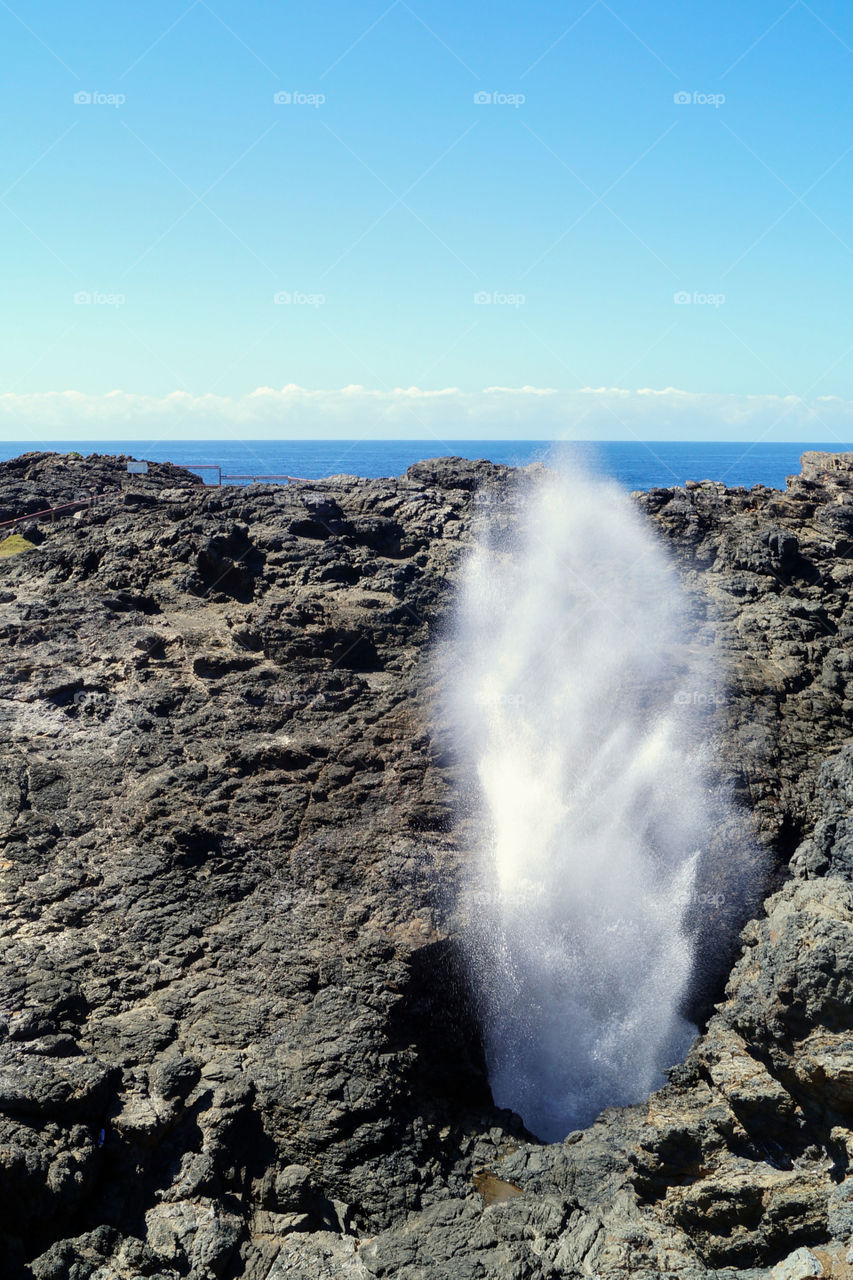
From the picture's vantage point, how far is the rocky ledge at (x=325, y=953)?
10062 mm

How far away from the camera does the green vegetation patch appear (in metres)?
25.3

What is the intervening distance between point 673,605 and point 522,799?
692cm

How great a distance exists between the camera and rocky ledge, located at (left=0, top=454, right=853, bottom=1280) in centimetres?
1006

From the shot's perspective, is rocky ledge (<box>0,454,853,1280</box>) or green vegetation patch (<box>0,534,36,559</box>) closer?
rocky ledge (<box>0,454,853,1280</box>)

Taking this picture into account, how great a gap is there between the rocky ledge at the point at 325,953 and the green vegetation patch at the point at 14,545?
126 inches

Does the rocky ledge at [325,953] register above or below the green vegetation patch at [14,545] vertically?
below

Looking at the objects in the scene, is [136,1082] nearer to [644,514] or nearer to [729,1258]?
[729,1258]

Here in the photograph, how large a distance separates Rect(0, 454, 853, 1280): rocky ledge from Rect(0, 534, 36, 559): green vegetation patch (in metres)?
3.21

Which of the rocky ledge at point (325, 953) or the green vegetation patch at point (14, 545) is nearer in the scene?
the rocky ledge at point (325, 953)

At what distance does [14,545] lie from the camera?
2581 centimetres

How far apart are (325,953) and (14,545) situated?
18.2 m

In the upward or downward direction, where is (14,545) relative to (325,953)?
upward

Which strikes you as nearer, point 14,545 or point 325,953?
point 325,953

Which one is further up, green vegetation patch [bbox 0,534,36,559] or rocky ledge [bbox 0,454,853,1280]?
green vegetation patch [bbox 0,534,36,559]
